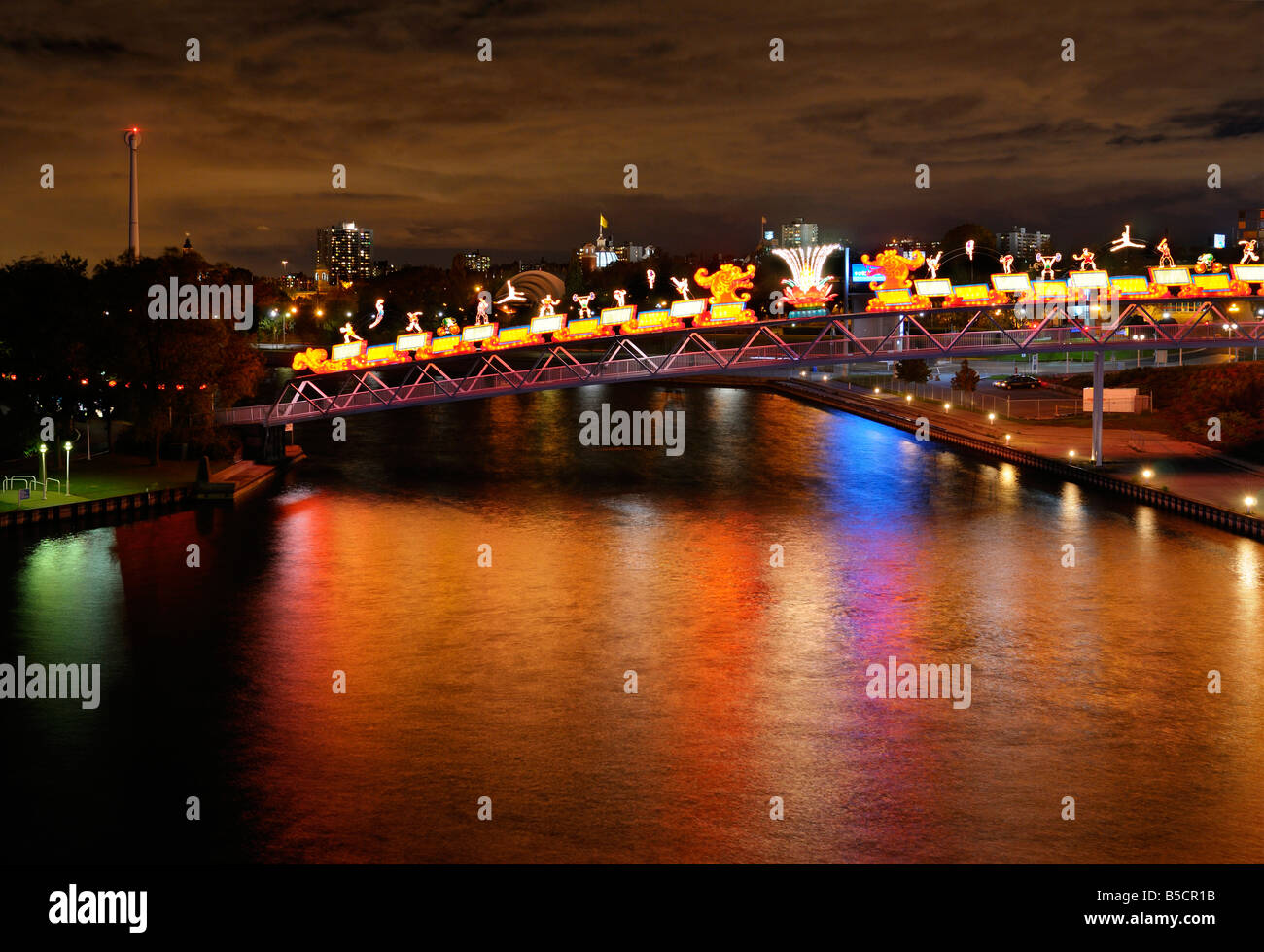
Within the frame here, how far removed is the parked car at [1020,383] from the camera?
9038cm

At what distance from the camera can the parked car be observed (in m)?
90.4

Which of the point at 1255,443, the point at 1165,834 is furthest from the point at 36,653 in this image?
the point at 1255,443

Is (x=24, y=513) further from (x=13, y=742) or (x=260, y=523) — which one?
(x=13, y=742)

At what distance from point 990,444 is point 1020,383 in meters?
31.5

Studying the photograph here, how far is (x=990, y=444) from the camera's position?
205 ft

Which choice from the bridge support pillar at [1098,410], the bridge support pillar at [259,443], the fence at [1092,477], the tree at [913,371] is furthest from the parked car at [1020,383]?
the bridge support pillar at [259,443]

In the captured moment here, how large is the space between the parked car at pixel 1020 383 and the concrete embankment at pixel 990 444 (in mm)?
10991

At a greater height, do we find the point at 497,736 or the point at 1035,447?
the point at 1035,447

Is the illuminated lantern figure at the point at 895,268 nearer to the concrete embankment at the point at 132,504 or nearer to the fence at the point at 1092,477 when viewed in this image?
the fence at the point at 1092,477

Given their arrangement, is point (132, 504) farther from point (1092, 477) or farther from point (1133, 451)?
point (1133, 451)

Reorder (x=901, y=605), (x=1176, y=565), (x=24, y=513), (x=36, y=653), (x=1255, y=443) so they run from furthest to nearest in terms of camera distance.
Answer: (x=1255, y=443) < (x=24, y=513) < (x=1176, y=565) < (x=901, y=605) < (x=36, y=653)

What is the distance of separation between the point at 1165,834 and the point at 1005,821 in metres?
2.23

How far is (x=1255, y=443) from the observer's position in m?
58.7

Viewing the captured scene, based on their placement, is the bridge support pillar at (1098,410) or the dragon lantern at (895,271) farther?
the dragon lantern at (895,271)
